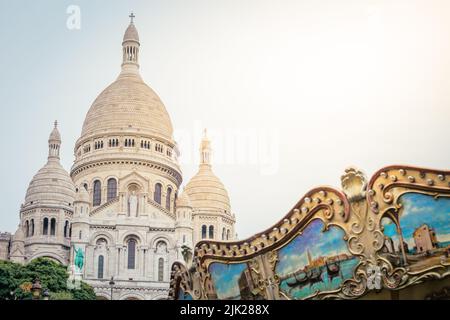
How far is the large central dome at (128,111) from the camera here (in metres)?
62.3

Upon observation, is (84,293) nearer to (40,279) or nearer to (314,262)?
(40,279)

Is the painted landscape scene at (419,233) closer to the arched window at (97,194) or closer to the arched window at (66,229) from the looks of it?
the arched window at (66,229)

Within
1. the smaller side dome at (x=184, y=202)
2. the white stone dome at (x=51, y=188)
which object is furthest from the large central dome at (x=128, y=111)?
the smaller side dome at (x=184, y=202)

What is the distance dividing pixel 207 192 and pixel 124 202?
786 centimetres

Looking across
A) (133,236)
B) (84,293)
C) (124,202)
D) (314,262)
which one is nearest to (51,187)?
(124,202)

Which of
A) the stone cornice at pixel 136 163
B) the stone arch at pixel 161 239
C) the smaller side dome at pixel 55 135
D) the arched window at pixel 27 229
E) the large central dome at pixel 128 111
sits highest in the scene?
the large central dome at pixel 128 111

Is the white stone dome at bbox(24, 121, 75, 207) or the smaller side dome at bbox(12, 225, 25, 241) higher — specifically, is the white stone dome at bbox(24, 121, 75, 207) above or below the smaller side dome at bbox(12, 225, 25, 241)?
above

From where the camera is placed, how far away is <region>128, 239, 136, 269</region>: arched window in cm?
5506

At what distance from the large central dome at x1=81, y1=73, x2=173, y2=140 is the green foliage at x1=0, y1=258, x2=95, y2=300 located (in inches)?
677

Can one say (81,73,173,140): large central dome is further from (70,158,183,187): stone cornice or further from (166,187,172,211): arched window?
(166,187,172,211): arched window

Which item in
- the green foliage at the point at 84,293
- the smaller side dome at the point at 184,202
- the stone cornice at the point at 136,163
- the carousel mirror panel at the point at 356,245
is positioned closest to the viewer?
the carousel mirror panel at the point at 356,245

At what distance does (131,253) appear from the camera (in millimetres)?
55531

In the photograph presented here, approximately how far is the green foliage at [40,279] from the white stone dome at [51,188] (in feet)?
31.7

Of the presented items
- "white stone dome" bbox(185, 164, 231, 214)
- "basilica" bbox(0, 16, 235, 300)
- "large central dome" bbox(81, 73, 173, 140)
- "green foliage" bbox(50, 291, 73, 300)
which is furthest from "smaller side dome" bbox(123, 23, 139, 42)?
"green foliage" bbox(50, 291, 73, 300)
